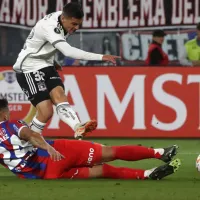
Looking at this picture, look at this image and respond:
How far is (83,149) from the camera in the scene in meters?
11.1

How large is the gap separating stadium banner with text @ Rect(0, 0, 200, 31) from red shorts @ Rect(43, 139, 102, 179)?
862 cm

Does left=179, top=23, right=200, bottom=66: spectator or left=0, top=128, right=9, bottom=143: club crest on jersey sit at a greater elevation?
left=179, top=23, right=200, bottom=66: spectator

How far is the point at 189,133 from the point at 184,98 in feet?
1.81

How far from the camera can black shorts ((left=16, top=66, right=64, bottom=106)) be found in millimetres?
13086

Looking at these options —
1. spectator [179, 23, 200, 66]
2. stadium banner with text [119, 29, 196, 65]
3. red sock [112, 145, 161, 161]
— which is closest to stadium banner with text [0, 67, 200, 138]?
spectator [179, 23, 200, 66]

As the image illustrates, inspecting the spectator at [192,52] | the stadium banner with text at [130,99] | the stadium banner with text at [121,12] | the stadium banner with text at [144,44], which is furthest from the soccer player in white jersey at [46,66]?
the stadium banner with text at [121,12]

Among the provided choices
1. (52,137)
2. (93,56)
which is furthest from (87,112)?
(93,56)

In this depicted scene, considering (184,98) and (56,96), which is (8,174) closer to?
(56,96)

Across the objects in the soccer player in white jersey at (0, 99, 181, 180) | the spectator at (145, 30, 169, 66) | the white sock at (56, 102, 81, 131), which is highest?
the spectator at (145, 30, 169, 66)

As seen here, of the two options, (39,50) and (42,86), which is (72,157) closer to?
(42,86)

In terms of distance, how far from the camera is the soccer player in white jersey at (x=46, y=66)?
1273cm

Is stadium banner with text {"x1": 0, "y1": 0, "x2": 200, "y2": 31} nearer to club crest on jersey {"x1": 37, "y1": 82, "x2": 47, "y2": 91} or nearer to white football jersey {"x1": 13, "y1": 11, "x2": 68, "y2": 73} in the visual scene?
white football jersey {"x1": 13, "y1": 11, "x2": 68, "y2": 73}
